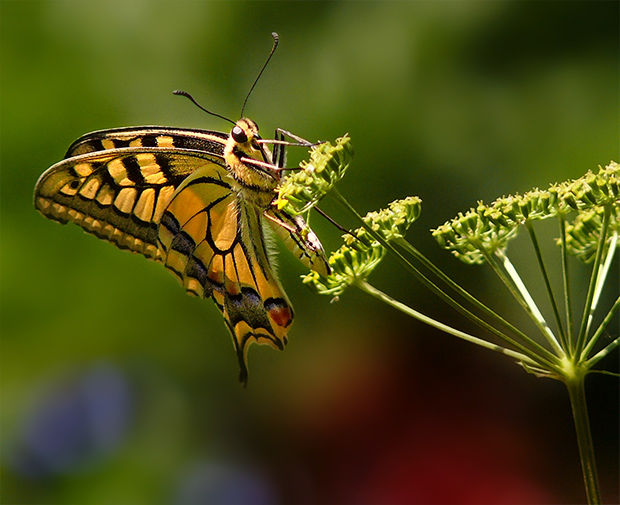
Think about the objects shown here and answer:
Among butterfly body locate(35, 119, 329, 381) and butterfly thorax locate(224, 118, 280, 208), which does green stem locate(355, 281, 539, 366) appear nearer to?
butterfly thorax locate(224, 118, 280, 208)

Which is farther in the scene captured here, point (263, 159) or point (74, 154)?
point (74, 154)

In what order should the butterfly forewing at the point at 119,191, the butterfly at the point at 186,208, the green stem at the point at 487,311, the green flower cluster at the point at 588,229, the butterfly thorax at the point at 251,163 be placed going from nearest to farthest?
the green stem at the point at 487,311 < the green flower cluster at the point at 588,229 < the butterfly thorax at the point at 251,163 < the butterfly at the point at 186,208 < the butterfly forewing at the point at 119,191

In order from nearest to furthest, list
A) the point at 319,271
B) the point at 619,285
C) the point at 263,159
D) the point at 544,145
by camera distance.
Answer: the point at 319,271
the point at 263,159
the point at 619,285
the point at 544,145

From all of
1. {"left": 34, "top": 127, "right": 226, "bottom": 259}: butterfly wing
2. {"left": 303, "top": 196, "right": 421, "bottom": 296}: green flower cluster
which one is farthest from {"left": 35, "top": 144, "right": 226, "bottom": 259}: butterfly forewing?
{"left": 303, "top": 196, "right": 421, "bottom": 296}: green flower cluster

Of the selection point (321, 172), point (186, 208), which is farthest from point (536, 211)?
point (186, 208)

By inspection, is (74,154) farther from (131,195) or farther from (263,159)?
(263,159)

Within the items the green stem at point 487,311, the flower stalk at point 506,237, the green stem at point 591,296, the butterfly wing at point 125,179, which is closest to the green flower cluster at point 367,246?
the flower stalk at point 506,237

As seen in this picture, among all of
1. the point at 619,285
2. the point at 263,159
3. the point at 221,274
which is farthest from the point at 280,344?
the point at 619,285

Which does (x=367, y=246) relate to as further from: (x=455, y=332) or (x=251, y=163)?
(x=251, y=163)

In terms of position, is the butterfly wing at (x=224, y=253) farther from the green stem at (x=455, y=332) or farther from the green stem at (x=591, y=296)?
the green stem at (x=591, y=296)
